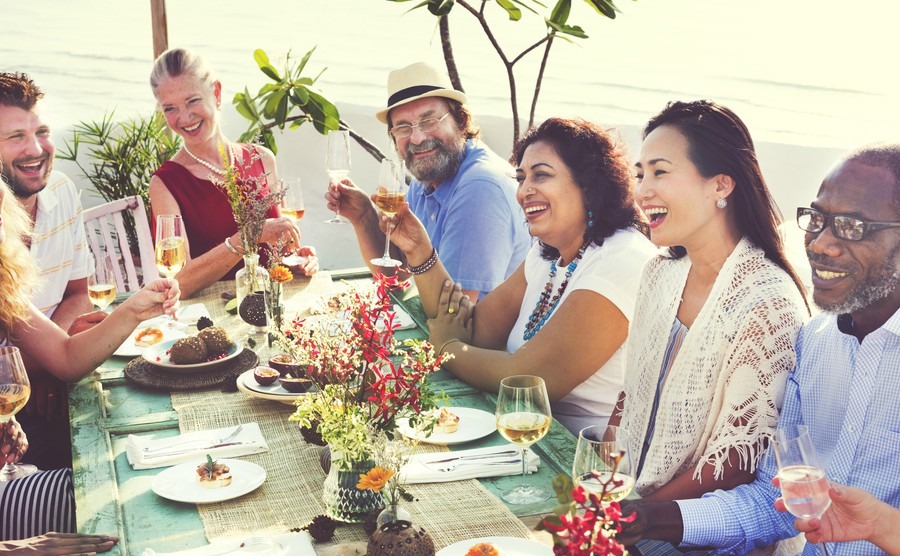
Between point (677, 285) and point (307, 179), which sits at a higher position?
point (677, 285)

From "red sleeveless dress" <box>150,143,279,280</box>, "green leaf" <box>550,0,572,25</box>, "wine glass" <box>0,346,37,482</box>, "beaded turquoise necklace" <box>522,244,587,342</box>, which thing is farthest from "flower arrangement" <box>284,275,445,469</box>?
"green leaf" <box>550,0,572,25</box>

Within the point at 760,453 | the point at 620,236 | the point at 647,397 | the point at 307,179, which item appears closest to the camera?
the point at 760,453

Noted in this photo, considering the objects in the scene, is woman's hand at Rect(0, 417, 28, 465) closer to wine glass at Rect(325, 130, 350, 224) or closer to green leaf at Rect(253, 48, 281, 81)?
wine glass at Rect(325, 130, 350, 224)

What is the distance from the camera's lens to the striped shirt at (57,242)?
319 centimetres

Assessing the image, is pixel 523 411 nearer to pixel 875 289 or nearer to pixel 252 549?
pixel 252 549

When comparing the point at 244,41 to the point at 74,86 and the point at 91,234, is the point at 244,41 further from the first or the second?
the point at 91,234

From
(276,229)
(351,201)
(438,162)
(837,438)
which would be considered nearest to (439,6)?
(438,162)

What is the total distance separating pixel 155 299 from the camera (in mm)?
2418

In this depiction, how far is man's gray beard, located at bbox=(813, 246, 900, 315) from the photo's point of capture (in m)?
1.74

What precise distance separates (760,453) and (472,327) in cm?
123

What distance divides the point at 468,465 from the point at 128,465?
739 millimetres

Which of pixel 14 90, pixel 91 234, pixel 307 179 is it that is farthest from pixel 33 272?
pixel 307 179

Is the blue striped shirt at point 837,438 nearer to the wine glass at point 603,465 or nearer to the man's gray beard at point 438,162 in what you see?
the wine glass at point 603,465

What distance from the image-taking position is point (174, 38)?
17422 millimetres
